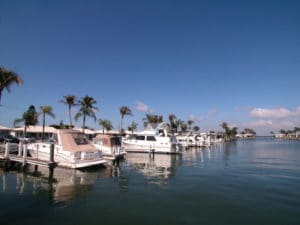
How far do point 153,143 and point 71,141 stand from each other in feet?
77.8

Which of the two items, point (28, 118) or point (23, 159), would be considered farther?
point (28, 118)

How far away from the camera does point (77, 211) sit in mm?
11547

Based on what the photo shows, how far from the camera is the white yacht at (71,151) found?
21047mm

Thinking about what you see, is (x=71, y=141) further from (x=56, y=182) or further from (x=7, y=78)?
(x=7, y=78)

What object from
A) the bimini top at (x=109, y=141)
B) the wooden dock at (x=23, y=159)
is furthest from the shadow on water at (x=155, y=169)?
the wooden dock at (x=23, y=159)

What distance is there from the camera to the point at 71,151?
21359 millimetres

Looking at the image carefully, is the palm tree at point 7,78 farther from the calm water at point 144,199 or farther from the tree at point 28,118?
the tree at point 28,118

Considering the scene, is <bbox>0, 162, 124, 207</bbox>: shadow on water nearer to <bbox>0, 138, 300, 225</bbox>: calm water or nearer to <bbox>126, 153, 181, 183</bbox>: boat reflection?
<bbox>0, 138, 300, 225</bbox>: calm water

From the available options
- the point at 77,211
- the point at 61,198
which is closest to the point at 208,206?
the point at 77,211

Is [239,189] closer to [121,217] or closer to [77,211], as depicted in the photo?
[121,217]

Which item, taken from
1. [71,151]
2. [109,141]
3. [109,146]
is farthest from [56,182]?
[109,141]

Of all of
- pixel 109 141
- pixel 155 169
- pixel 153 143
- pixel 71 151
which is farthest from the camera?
pixel 153 143

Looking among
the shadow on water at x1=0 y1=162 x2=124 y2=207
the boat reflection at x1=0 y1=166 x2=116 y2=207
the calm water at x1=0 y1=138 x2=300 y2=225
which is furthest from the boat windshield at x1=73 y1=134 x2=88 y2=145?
the calm water at x1=0 y1=138 x2=300 y2=225

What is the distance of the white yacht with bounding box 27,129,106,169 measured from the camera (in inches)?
Result: 829
